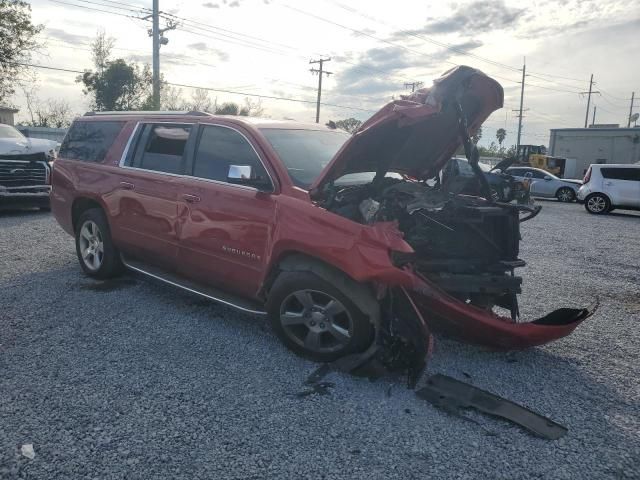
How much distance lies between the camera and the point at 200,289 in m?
4.28

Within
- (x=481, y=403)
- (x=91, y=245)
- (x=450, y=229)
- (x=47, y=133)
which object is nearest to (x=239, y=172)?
(x=450, y=229)

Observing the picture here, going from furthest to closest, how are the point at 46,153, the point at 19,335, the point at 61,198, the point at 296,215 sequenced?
1. the point at 46,153
2. the point at 61,198
3. the point at 19,335
4. the point at 296,215

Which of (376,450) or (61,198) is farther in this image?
(61,198)

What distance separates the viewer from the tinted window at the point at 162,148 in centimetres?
456

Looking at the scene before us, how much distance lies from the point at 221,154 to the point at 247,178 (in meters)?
0.74

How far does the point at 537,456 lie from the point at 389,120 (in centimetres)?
227

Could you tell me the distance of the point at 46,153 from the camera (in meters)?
10.1

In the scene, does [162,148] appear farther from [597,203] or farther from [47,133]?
[47,133]

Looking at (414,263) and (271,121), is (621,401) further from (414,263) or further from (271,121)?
(271,121)

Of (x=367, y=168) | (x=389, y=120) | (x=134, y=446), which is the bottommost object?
(x=134, y=446)

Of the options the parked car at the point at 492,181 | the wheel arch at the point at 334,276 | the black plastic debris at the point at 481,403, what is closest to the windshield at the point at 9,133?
the wheel arch at the point at 334,276

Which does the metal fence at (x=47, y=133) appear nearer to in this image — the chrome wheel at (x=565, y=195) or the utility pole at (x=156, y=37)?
the utility pole at (x=156, y=37)

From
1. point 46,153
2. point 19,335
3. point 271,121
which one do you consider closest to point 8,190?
point 46,153

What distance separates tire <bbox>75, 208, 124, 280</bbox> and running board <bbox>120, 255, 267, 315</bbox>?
0.72ft
